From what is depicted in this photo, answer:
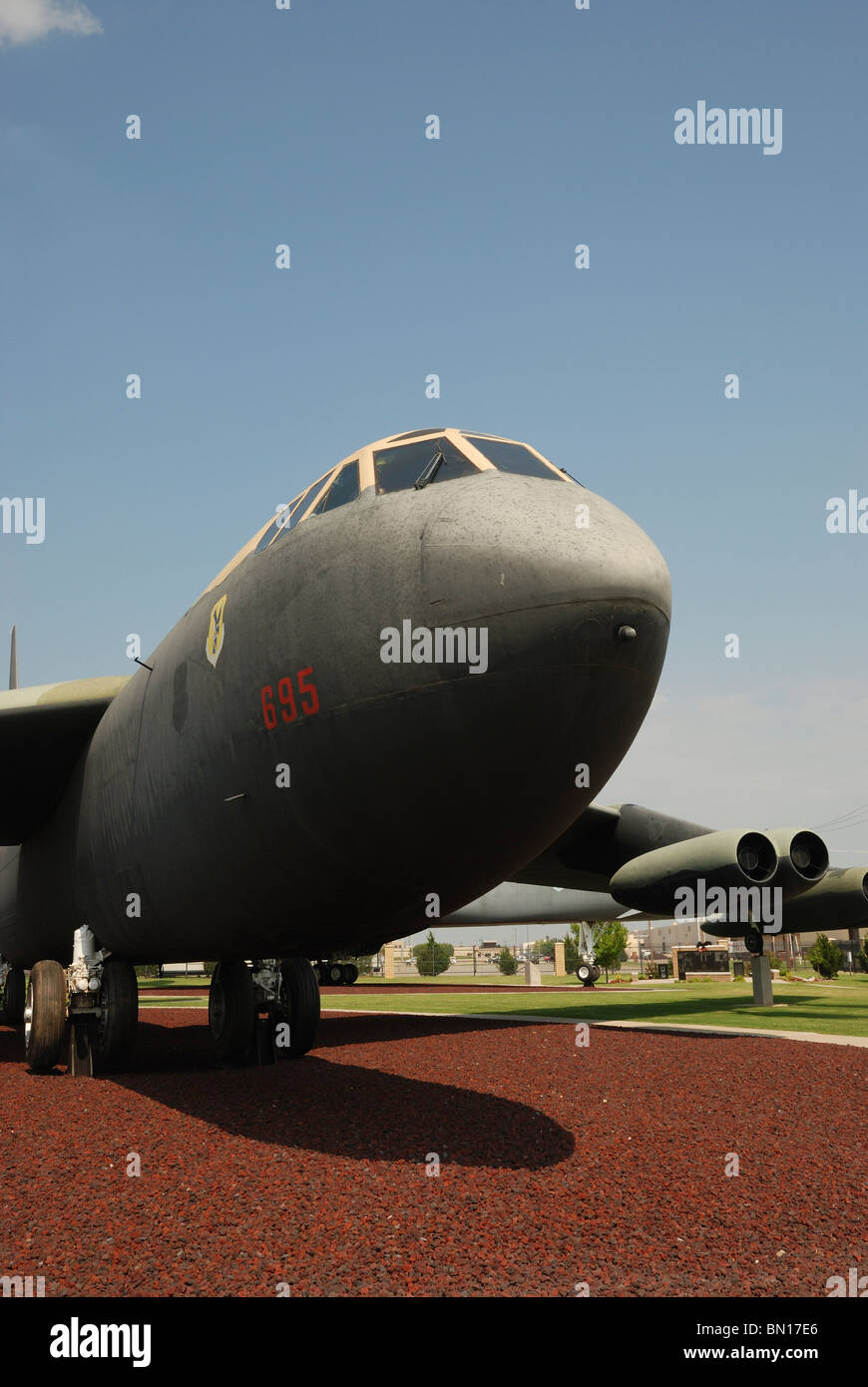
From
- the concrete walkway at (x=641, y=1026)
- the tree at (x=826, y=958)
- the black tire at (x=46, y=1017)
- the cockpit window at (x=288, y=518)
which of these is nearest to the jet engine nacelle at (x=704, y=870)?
the concrete walkway at (x=641, y=1026)

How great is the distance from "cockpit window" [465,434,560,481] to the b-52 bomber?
0.8 inches

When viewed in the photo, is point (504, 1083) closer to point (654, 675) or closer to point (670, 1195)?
point (670, 1195)

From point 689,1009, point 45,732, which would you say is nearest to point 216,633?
point 45,732

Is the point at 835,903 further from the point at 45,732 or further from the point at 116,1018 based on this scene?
the point at 45,732

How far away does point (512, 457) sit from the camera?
257 inches

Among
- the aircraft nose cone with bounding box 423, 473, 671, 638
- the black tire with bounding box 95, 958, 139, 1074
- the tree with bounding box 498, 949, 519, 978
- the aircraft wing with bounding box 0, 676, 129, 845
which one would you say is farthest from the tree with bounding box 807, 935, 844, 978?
the aircraft nose cone with bounding box 423, 473, 671, 638

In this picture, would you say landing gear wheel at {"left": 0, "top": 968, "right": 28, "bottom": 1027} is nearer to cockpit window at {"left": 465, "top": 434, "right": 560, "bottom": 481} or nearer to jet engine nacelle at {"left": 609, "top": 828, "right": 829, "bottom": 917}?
jet engine nacelle at {"left": 609, "top": 828, "right": 829, "bottom": 917}

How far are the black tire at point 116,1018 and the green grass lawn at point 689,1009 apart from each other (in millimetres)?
10101

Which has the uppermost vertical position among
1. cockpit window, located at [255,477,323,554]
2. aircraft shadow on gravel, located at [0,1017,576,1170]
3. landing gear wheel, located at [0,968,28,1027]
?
cockpit window, located at [255,477,323,554]

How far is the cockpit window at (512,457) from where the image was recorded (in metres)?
6.36

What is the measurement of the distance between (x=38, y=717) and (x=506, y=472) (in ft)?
24.3

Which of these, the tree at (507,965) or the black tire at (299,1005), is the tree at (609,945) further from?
the black tire at (299,1005)

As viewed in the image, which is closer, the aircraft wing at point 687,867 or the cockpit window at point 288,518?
the cockpit window at point 288,518

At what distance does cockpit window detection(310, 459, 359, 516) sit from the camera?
649cm
